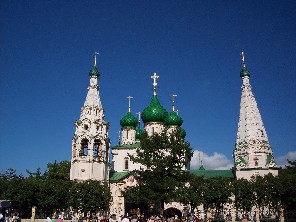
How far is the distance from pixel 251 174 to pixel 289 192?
8.60 meters

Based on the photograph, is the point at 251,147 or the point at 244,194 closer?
the point at 244,194

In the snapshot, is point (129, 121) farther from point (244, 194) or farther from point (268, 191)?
point (268, 191)

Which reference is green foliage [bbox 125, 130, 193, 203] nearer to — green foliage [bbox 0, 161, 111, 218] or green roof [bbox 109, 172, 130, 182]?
green foliage [bbox 0, 161, 111, 218]

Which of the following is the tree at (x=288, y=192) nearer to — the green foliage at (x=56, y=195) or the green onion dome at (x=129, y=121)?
the green foliage at (x=56, y=195)

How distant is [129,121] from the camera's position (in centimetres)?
5766

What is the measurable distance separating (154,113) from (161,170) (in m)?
20.4

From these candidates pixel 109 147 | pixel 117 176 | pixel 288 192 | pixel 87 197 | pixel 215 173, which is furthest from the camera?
pixel 215 173

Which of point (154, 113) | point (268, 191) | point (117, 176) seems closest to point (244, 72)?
point (154, 113)

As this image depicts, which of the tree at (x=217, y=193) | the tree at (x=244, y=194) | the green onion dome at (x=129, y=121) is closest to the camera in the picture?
the tree at (x=244, y=194)

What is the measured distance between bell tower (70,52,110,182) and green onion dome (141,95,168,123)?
7745 mm

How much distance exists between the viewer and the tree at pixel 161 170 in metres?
32.6

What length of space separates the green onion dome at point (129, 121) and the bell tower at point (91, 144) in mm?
9953

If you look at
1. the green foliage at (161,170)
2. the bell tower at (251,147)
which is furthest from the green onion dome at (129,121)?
the green foliage at (161,170)

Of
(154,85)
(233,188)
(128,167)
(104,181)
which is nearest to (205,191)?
(233,188)
